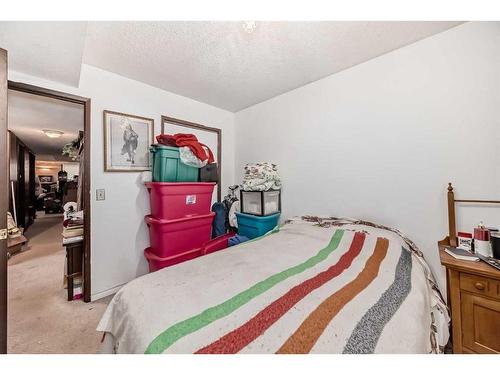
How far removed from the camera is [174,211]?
194 cm

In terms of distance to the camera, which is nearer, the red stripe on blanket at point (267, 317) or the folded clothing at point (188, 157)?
the red stripe on blanket at point (267, 317)

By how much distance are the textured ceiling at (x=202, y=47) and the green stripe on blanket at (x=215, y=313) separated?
1.67 m

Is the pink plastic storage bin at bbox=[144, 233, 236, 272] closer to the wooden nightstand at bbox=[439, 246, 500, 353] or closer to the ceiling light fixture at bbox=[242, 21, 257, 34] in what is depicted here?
→ the wooden nightstand at bbox=[439, 246, 500, 353]

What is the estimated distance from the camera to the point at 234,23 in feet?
4.57

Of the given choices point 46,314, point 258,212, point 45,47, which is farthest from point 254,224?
point 45,47

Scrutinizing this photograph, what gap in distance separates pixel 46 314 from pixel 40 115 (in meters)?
3.19

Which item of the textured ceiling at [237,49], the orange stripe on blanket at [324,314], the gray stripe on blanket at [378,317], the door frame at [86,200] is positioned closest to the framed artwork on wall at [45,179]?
the door frame at [86,200]

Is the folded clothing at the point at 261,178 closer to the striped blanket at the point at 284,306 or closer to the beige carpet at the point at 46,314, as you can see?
the striped blanket at the point at 284,306

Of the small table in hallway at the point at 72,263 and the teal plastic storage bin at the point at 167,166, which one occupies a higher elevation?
the teal plastic storage bin at the point at 167,166

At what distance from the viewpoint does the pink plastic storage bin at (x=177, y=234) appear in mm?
1896

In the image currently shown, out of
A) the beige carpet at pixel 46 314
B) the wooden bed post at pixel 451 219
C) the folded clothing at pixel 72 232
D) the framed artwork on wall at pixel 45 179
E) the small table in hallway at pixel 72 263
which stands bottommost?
the beige carpet at pixel 46 314

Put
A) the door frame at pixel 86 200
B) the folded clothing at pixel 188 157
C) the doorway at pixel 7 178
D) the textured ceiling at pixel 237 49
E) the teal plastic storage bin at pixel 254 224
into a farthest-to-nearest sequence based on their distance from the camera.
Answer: the teal plastic storage bin at pixel 254 224 → the folded clothing at pixel 188 157 → the door frame at pixel 86 200 → the textured ceiling at pixel 237 49 → the doorway at pixel 7 178

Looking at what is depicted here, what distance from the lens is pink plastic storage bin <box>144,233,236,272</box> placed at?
1.90m
